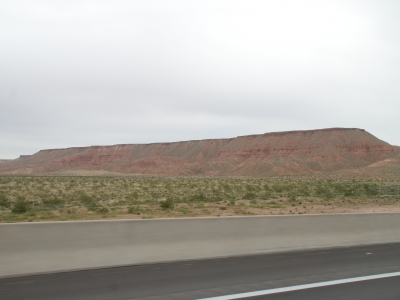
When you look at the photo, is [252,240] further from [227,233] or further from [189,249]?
[189,249]

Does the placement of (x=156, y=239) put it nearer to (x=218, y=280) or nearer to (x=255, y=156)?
(x=218, y=280)

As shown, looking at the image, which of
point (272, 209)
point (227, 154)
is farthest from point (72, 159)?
point (272, 209)

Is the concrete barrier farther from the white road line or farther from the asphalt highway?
the white road line

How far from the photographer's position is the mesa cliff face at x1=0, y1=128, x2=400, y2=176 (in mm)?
123062

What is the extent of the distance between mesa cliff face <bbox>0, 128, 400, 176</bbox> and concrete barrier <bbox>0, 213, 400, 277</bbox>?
101210 mm

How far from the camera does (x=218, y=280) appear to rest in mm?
8367

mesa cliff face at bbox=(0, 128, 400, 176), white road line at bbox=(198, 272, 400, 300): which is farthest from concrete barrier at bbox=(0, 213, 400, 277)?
mesa cliff face at bbox=(0, 128, 400, 176)

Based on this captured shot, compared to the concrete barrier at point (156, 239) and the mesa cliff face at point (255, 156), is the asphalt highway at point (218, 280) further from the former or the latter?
the mesa cliff face at point (255, 156)

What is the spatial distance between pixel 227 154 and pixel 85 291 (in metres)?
142

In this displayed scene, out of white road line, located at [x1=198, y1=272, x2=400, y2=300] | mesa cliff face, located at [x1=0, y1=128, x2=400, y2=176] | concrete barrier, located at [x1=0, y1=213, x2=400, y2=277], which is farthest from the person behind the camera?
mesa cliff face, located at [x1=0, y1=128, x2=400, y2=176]

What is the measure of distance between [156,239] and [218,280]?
1919 mm

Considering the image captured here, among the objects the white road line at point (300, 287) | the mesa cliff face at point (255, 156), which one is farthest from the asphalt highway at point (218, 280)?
the mesa cliff face at point (255, 156)

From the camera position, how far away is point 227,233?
10.6 m

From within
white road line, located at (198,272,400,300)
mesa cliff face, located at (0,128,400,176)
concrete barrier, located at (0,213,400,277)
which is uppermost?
mesa cliff face, located at (0,128,400,176)
